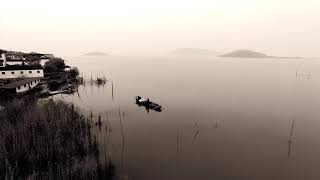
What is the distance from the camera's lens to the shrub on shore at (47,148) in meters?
16.5

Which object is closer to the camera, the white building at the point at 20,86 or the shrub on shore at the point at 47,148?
the shrub on shore at the point at 47,148

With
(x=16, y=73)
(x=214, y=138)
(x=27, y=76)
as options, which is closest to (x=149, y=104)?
(x=214, y=138)

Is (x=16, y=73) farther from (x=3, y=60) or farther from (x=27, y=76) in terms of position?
(x=3, y=60)

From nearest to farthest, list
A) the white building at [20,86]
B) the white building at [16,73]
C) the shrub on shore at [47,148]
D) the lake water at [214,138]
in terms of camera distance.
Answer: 1. the shrub on shore at [47,148]
2. the lake water at [214,138]
3. the white building at [20,86]
4. the white building at [16,73]

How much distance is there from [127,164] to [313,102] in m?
42.9

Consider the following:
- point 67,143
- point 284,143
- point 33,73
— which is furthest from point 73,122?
point 33,73

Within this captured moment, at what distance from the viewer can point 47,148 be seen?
63.0 feet

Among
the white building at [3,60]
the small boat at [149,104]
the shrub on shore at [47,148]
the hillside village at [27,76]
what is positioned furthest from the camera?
the white building at [3,60]

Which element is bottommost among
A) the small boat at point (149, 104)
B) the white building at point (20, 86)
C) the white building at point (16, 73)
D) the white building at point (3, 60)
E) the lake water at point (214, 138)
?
the lake water at point (214, 138)

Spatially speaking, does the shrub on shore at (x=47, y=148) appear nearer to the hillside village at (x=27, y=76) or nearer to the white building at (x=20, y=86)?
the white building at (x=20, y=86)

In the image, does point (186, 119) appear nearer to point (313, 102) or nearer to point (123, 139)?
point (123, 139)

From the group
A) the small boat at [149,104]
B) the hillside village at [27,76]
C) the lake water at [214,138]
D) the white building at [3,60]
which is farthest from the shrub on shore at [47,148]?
the white building at [3,60]

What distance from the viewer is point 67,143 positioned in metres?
21.2

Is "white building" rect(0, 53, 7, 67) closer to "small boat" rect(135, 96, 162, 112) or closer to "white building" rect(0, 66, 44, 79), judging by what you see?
"white building" rect(0, 66, 44, 79)
